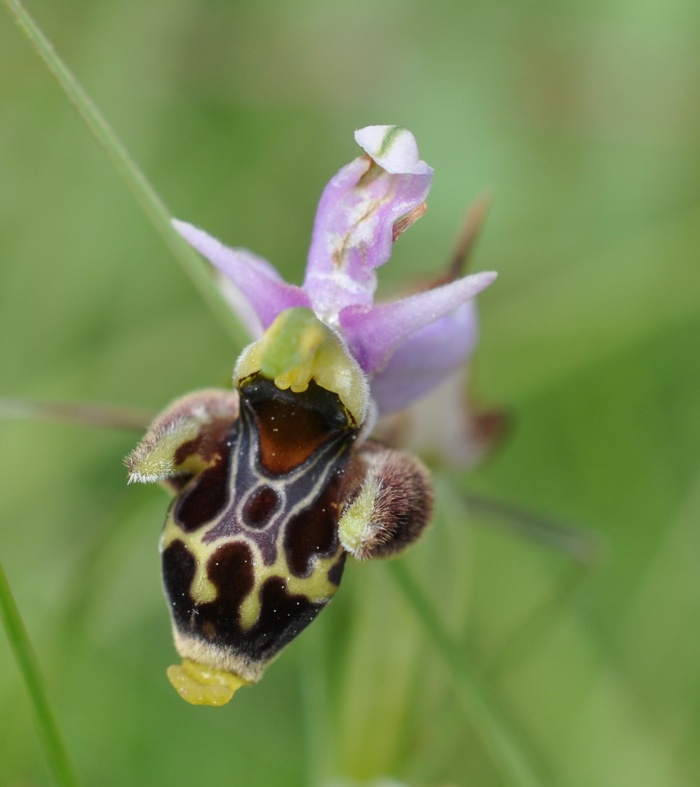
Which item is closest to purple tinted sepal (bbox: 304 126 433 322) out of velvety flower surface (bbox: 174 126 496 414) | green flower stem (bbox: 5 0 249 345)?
velvety flower surface (bbox: 174 126 496 414)

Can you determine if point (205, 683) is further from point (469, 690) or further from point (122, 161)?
point (122, 161)

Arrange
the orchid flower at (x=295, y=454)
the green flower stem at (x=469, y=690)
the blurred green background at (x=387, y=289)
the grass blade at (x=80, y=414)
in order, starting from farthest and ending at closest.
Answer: the blurred green background at (x=387, y=289) → the grass blade at (x=80, y=414) → the green flower stem at (x=469, y=690) → the orchid flower at (x=295, y=454)

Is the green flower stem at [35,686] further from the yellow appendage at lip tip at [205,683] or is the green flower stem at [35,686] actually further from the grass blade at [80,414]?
the grass blade at [80,414]

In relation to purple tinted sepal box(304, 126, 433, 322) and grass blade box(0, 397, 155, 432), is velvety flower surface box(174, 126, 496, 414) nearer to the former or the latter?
purple tinted sepal box(304, 126, 433, 322)

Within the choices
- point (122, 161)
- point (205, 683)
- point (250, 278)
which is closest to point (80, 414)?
point (122, 161)

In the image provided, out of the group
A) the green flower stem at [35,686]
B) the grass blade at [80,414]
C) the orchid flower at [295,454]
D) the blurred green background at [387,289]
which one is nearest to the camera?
the orchid flower at [295,454]

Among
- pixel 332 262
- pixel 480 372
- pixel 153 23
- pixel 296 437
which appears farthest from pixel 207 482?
pixel 153 23

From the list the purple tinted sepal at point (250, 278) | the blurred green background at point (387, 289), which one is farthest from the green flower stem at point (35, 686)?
the blurred green background at point (387, 289)
